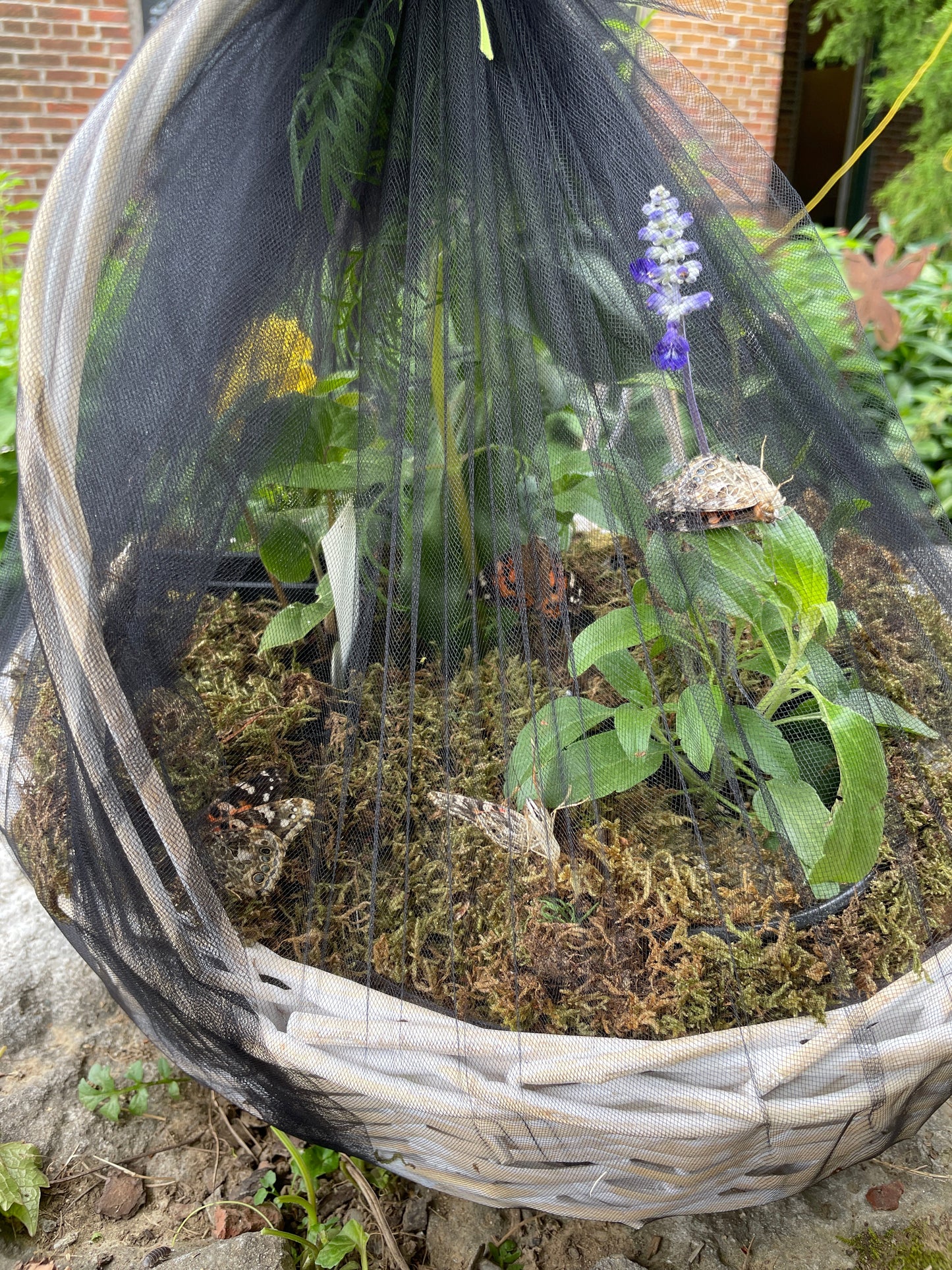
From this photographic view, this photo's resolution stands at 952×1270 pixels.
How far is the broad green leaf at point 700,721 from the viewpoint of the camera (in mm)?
637

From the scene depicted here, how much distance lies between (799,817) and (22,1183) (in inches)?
27.5

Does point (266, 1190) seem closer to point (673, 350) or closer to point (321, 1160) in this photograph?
point (321, 1160)

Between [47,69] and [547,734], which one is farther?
[47,69]

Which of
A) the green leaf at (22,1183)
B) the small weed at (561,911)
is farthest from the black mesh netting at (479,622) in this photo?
the green leaf at (22,1183)

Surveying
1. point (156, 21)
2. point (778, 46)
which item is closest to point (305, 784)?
point (156, 21)

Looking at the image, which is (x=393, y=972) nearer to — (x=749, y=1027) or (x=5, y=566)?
(x=749, y=1027)

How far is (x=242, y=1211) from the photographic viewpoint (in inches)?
30.5

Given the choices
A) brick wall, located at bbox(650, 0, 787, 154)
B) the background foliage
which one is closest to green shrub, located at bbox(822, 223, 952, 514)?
brick wall, located at bbox(650, 0, 787, 154)

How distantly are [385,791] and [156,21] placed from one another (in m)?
0.62

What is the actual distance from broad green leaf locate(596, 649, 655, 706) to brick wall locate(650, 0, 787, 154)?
55.4 inches

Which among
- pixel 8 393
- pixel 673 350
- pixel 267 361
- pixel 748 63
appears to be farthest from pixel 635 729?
pixel 748 63

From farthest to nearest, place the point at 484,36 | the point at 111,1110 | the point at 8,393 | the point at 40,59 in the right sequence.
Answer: the point at 40,59
the point at 8,393
the point at 111,1110
the point at 484,36

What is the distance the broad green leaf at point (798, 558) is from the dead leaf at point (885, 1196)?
0.49 meters

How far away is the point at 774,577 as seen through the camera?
68 centimetres
